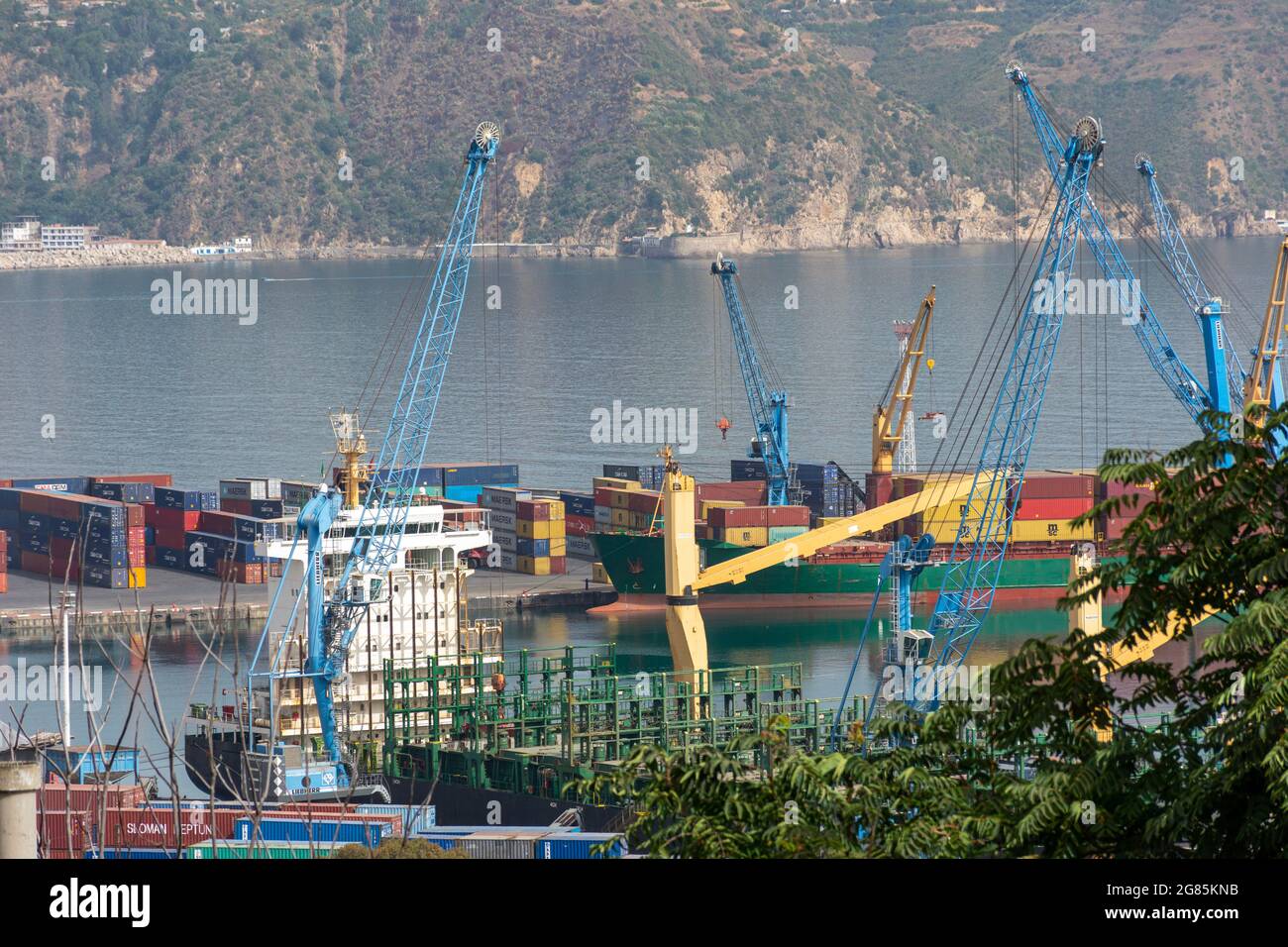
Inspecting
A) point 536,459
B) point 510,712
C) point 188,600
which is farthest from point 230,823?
point 536,459

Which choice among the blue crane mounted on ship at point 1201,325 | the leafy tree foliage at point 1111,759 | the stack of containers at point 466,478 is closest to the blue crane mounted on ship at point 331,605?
the blue crane mounted on ship at point 1201,325

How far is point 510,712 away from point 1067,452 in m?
54.4

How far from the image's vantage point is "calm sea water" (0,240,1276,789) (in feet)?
189

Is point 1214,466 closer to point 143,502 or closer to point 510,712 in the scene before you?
point 510,712

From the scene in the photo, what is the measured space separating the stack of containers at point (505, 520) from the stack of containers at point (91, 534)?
33.0 feet

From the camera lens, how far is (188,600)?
188 feet

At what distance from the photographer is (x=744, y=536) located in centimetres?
6381

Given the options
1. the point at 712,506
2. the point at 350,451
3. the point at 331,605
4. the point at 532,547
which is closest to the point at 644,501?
the point at 712,506

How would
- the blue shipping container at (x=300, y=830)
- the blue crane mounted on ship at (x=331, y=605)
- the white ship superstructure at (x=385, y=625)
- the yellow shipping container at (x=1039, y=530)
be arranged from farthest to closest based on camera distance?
the yellow shipping container at (x=1039, y=530) → the white ship superstructure at (x=385, y=625) → the blue crane mounted on ship at (x=331, y=605) → the blue shipping container at (x=300, y=830)

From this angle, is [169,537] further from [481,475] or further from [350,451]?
[350,451]

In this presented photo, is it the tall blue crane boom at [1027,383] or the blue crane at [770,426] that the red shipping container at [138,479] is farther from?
the tall blue crane boom at [1027,383]

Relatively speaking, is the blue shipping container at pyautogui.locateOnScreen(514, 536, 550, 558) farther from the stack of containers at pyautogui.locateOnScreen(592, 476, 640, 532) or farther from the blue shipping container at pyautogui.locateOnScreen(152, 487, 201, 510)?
the blue shipping container at pyautogui.locateOnScreen(152, 487, 201, 510)

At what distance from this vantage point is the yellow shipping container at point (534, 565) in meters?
64.8
